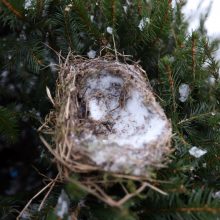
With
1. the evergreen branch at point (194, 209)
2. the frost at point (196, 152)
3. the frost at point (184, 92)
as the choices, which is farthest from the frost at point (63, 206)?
the frost at point (184, 92)

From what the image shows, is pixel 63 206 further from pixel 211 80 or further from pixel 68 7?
pixel 211 80

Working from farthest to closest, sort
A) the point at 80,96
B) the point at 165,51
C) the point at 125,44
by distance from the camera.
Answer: the point at 165,51 → the point at 125,44 → the point at 80,96

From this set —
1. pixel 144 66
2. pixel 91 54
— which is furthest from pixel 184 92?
pixel 91 54

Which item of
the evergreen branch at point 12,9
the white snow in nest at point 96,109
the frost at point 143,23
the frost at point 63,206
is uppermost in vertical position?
the frost at point 143,23

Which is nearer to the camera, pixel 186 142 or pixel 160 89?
pixel 186 142

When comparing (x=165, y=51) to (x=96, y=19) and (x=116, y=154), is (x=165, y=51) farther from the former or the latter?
(x=116, y=154)

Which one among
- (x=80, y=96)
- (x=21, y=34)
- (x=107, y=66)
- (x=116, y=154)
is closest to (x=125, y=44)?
(x=107, y=66)

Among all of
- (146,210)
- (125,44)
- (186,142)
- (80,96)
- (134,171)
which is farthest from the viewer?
(125,44)

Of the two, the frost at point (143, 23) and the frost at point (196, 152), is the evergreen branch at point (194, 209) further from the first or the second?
the frost at point (143, 23)
